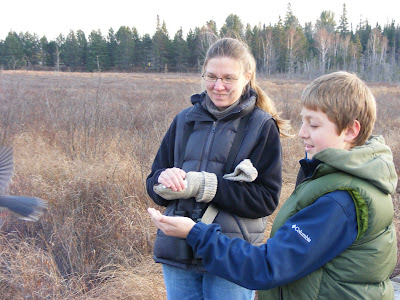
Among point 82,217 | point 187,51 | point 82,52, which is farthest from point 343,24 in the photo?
point 82,217

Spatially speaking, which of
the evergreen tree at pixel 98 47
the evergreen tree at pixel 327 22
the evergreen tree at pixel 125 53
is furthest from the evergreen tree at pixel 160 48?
the evergreen tree at pixel 327 22

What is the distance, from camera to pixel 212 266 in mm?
1185

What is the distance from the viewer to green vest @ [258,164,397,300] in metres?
1.09

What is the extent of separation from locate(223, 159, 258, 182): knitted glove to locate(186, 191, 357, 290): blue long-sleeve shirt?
47 centimetres

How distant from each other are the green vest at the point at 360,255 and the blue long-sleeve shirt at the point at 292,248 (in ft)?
0.10

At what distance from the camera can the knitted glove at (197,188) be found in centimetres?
162

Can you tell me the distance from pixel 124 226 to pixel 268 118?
2.52m

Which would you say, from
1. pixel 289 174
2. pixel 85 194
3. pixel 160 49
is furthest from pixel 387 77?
pixel 85 194

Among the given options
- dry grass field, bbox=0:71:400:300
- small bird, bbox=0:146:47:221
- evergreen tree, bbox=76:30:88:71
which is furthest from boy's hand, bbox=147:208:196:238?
evergreen tree, bbox=76:30:88:71

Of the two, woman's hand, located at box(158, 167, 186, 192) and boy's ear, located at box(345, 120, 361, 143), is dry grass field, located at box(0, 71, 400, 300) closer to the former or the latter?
woman's hand, located at box(158, 167, 186, 192)

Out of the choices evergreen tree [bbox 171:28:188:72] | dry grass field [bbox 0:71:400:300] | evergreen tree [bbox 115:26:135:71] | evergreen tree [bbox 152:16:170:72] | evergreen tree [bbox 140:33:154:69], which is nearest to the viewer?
dry grass field [bbox 0:71:400:300]

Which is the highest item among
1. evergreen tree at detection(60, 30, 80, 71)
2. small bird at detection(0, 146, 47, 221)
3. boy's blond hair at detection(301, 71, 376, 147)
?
evergreen tree at detection(60, 30, 80, 71)

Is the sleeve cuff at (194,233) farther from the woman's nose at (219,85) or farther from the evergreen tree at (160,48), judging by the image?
the evergreen tree at (160,48)

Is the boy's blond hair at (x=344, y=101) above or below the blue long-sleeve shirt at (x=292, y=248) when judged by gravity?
above
